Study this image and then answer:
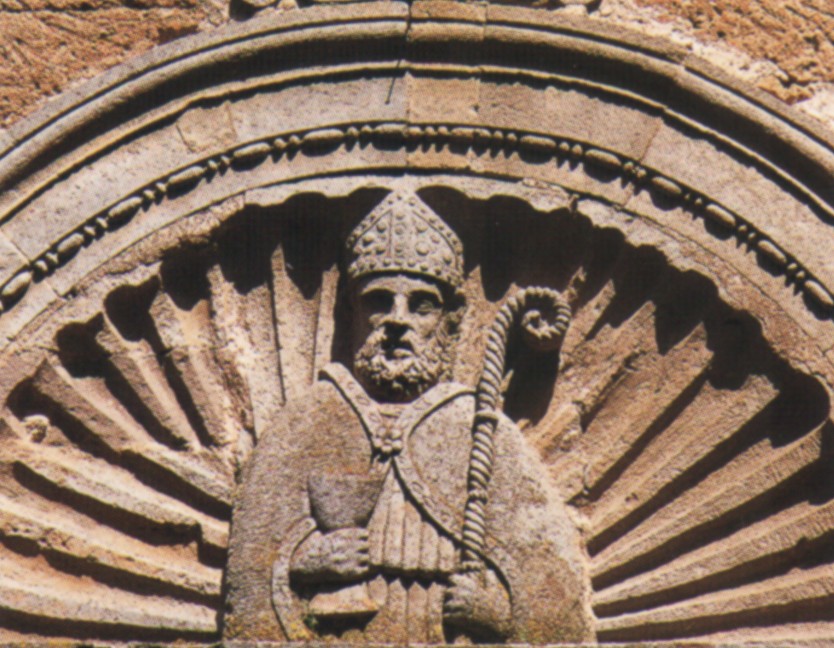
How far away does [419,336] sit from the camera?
610 centimetres

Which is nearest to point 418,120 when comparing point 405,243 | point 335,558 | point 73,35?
point 405,243

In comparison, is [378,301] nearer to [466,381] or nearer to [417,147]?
[466,381]

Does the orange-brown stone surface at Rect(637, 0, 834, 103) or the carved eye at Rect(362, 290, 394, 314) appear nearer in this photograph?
the carved eye at Rect(362, 290, 394, 314)

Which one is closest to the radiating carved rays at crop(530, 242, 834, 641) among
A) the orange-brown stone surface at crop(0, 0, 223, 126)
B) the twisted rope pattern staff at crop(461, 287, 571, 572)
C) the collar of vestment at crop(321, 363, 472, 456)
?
the twisted rope pattern staff at crop(461, 287, 571, 572)

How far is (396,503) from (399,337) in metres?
0.47

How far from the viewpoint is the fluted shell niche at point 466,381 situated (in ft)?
19.6

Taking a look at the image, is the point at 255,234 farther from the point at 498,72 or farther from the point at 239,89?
the point at 498,72

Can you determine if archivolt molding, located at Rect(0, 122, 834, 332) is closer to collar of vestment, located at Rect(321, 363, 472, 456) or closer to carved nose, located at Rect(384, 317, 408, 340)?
carved nose, located at Rect(384, 317, 408, 340)

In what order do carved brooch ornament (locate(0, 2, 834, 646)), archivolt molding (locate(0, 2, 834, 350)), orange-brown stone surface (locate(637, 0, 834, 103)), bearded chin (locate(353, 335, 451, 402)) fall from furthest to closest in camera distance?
orange-brown stone surface (locate(637, 0, 834, 103))
archivolt molding (locate(0, 2, 834, 350))
bearded chin (locate(353, 335, 451, 402))
carved brooch ornament (locate(0, 2, 834, 646))

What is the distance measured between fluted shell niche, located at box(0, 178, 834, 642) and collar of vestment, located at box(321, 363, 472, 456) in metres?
0.16

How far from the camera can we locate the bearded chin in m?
6.06

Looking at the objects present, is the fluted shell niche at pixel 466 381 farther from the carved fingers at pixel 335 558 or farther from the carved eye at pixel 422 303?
the carved fingers at pixel 335 558

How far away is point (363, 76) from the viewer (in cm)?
634

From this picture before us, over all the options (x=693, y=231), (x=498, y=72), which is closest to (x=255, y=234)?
(x=498, y=72)
